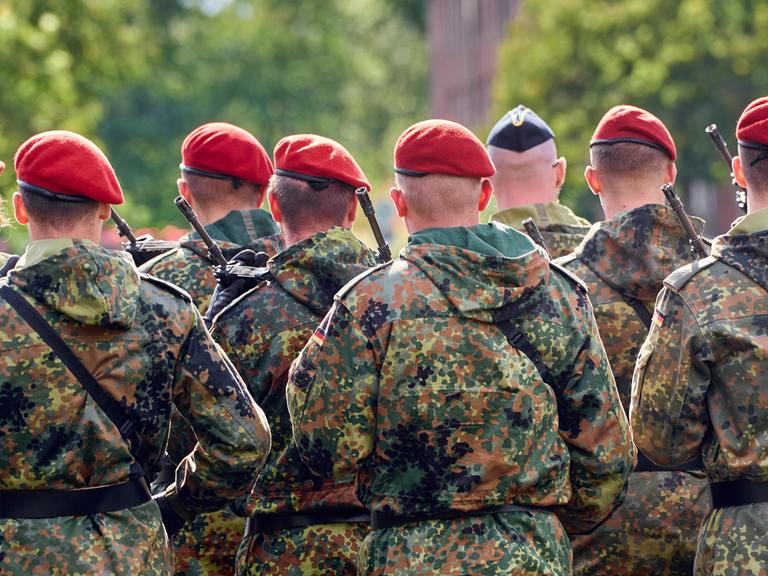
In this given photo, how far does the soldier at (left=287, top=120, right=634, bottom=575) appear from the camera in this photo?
16.4ft

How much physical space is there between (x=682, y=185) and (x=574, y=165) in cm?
345

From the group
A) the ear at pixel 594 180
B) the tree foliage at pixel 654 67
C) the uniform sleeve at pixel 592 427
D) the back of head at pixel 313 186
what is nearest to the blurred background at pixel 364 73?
the tree foliage at pixel 654 67

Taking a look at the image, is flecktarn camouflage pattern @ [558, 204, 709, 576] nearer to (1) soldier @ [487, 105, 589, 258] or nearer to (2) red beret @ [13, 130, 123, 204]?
(1) soldier @ [487, 105, 589, 258]

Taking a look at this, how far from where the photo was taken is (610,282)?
637cm

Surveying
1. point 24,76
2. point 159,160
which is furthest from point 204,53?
point 24,76

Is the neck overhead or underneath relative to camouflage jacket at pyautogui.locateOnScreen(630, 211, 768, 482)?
overhead

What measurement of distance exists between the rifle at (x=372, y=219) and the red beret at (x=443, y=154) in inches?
25.8

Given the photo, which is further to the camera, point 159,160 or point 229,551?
point 159,160

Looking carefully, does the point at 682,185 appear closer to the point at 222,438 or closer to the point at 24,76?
the point at 24,76

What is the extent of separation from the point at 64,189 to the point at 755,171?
2208 mm

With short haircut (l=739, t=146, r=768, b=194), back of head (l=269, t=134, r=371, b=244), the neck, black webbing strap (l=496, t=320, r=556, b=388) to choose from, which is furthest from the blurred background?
black webbing strap (l=496, t=320, r=556, b=388)

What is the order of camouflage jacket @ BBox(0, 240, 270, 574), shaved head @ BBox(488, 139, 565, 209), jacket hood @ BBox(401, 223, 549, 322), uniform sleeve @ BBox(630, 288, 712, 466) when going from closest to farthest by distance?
camouflage jacket @ BBox(0, 240, 270, 574)
jacket hood @ BBox(401, 223, 549, 322)
uniform sleeve @ BBox(630, 288, 712, 466)
shaved head @ BBox(488, 139, 565, 209)

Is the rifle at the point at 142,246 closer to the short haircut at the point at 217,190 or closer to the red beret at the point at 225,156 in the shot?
the short haircut at the point at 217,190

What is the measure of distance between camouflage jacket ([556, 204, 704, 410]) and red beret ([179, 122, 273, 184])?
1656 millimetres
